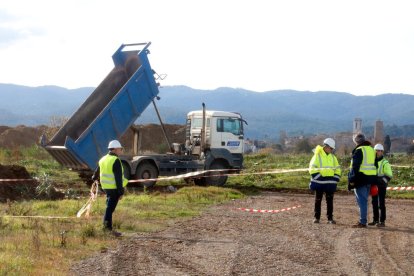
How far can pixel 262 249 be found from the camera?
11.0 m

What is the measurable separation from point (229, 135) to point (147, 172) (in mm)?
3554

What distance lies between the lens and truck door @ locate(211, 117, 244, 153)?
25.3 meters

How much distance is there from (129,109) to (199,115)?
348cm

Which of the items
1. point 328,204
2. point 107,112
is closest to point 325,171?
point 328,204

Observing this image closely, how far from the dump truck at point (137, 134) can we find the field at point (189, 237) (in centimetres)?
212

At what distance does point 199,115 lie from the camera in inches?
1006

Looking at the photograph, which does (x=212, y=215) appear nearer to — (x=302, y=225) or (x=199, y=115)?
(x=302, y=225)

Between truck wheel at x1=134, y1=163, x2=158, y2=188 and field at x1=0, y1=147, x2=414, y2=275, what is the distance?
3293 millimetres

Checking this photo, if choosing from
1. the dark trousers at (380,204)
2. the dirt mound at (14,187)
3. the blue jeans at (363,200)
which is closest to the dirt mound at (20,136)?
the dirt mound at (14,187)

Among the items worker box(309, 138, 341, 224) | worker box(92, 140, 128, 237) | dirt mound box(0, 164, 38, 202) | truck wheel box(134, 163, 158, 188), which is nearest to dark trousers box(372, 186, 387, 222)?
worker box(309, 138, 341, 224)

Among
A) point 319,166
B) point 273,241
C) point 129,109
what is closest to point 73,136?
point 129,109

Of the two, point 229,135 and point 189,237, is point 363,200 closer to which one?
point 189,237

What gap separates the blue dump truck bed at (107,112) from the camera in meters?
21.7

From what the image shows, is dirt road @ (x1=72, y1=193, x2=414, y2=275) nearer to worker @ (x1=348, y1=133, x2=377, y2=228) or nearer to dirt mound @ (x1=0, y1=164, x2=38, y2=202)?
worker @ (x1=348, y1=133, x2=377, y2=228)
